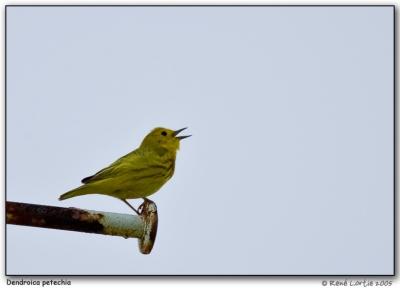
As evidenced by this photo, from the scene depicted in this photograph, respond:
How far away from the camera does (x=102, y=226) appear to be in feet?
14.9

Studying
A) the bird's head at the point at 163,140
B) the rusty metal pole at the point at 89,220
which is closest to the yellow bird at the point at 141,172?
the bird's head at the point at 163,140

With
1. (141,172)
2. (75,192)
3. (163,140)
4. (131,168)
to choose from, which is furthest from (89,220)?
(163,140)

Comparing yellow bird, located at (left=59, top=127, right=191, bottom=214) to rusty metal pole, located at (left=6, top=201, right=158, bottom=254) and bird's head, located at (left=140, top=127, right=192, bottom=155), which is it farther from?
rusty metal pole, located at (left=6, top=201, right=158, bottom=254)

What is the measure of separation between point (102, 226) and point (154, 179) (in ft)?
13.5

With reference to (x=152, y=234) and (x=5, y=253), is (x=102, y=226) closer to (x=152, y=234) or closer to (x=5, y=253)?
(x=152, y=234)

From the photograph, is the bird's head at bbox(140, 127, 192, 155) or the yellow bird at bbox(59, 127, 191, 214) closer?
the yellow bird at bbox(59, 127, 191, 214)

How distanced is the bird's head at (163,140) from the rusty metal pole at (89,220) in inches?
174

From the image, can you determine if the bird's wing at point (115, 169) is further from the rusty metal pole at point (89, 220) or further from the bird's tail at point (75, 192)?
the rusty metal pole at point (89, 220)

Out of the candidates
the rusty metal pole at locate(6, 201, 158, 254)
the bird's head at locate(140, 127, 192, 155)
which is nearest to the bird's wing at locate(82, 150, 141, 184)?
the bird's head at locate(140, 127, 192, 155)

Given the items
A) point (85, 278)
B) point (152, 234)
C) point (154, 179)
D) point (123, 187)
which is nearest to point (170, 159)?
point (154, 179)

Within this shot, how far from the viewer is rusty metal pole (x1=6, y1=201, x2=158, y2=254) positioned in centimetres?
418

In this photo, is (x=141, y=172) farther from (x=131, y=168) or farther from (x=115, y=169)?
(x=115, y=169)

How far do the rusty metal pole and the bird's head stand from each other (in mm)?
4411

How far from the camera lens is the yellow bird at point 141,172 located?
7.86 metres
